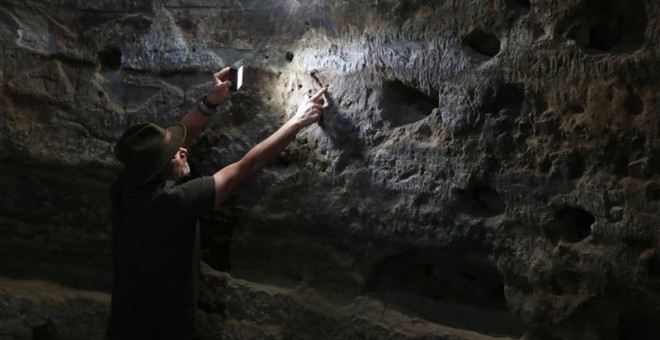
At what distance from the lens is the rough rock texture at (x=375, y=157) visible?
2129 mm

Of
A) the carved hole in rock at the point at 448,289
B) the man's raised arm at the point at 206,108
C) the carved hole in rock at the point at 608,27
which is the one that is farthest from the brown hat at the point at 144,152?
the carved hole in rock at the point at 608,27

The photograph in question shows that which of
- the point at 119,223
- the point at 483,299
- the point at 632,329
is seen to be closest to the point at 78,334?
the point at 119,223

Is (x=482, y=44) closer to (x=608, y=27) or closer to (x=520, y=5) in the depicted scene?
(x=520, y=5)

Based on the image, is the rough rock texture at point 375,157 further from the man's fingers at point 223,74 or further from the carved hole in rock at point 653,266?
the man's fingers at point 223,74

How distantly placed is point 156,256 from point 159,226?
0.11 metres

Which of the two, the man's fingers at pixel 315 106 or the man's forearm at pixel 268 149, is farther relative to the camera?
the man's fingers at pixel 315 106

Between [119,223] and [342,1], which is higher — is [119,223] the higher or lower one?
the lower one

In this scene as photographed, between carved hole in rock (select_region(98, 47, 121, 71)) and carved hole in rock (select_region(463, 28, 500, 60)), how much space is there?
1.50m

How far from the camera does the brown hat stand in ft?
7.51

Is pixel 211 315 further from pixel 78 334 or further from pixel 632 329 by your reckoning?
pixel 632 329

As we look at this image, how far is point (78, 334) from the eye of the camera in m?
2.97

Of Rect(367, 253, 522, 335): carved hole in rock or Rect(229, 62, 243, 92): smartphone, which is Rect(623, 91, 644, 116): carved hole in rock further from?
Rect(229, 62, 243, 92): smartphone

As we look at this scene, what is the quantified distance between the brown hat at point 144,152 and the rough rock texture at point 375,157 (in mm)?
525

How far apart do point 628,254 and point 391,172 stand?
2.72 feet
